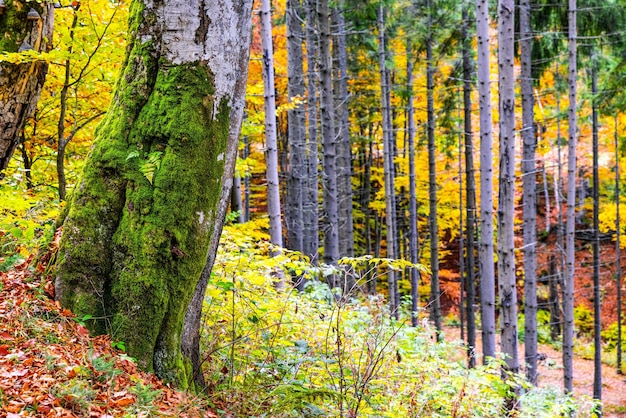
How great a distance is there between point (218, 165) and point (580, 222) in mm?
25872

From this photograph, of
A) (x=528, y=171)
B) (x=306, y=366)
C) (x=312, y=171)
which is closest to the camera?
(x=306, y=366)

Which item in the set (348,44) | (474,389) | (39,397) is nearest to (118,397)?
(39,397)

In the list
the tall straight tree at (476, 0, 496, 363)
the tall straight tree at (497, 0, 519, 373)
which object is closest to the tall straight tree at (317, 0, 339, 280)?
the tall straight tree at (476, 0, 496, 363)

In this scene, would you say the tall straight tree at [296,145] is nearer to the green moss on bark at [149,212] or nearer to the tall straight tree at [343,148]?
the tall straight tree at [343,148]

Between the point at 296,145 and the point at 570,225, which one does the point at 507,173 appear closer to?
the point at 570,225

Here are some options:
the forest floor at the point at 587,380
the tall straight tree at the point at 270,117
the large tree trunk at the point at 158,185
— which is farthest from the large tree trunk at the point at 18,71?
the forest floor at the point at 587,380

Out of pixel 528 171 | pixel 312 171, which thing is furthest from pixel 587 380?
pixel 312 171

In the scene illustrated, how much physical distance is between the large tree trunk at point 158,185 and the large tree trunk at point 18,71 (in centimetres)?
191

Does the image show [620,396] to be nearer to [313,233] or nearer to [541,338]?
[541,338]

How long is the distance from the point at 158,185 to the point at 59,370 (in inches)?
46.1

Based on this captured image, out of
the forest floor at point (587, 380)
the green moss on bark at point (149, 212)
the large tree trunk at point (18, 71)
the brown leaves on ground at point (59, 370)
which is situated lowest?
the forest floor at point (587, 380)

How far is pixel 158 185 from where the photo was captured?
10.3 ft

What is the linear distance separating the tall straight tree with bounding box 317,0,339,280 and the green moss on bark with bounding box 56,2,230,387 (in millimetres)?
6754

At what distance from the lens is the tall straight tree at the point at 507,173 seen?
6.87 metres
